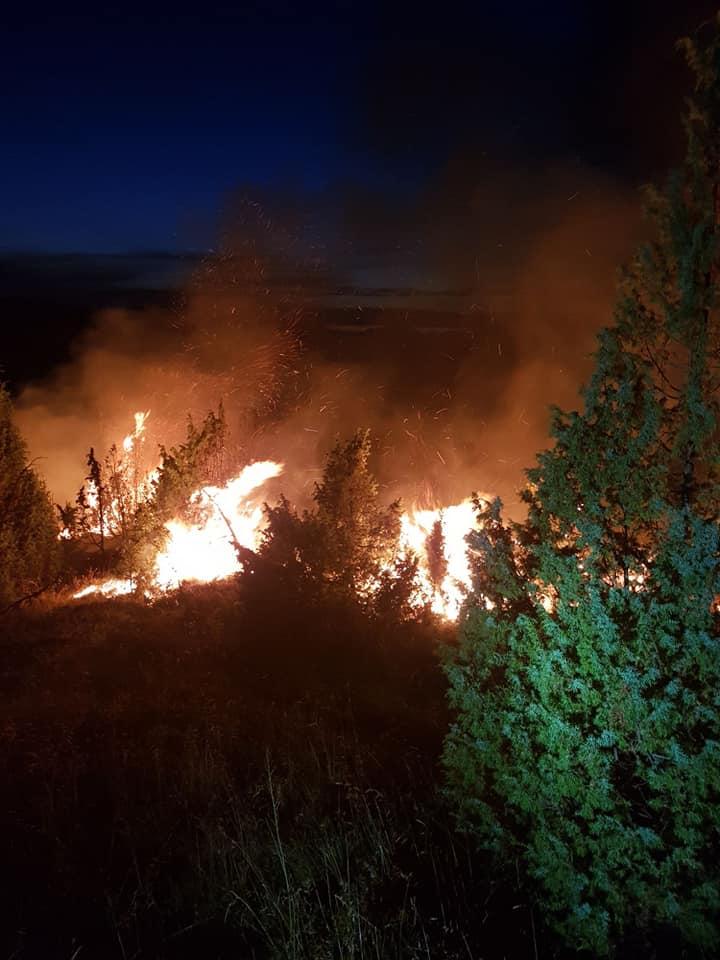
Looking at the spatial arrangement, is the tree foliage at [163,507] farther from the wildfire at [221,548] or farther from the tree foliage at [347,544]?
the tree foliage at [347,544]

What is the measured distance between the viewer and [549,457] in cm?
381

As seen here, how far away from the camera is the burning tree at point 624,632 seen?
3.28 metres

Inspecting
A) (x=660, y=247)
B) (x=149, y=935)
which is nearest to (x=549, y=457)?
(x=660, y=247)

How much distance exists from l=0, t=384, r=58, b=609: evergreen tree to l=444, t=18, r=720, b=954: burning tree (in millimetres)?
11205

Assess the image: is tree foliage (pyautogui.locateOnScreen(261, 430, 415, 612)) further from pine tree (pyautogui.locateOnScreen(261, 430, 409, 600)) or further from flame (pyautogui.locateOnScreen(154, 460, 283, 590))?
flame (pyautogui.locateOnScreen(154, 460, 283, 590))

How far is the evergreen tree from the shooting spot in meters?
12.9

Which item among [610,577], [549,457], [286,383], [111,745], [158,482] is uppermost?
[286,383]

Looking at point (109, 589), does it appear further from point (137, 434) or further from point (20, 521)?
point (137, 434)

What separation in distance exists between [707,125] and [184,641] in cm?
860

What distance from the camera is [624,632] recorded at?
3469 millimetres

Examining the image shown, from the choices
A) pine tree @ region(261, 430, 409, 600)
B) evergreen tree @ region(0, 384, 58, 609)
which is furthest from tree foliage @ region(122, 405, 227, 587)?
pine tree @ region(261, 430, 409, 600)

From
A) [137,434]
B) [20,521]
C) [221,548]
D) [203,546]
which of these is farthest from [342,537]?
[137,434]

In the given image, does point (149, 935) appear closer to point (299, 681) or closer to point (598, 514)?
point (598, 514)

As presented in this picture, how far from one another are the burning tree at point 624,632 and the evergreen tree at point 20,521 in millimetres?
11205
